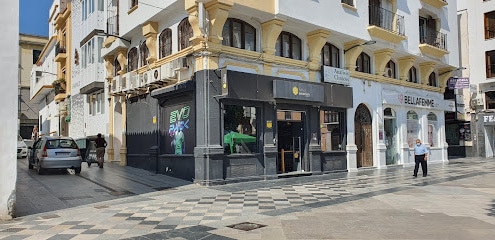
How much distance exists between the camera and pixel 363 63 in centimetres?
1997

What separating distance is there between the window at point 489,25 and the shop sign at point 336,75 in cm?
1725

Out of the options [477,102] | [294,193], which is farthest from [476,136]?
[294,193]

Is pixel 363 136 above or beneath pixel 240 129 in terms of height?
beneath

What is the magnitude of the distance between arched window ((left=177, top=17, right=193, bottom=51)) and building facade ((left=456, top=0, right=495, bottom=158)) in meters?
23.4

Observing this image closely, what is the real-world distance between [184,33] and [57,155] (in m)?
7.14

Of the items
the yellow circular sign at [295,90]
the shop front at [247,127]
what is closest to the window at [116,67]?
the shop front at [247,127]

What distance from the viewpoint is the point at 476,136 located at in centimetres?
2884

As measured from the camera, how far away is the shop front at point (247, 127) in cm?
1330

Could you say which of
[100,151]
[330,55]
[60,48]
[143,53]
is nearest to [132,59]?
[143,53]

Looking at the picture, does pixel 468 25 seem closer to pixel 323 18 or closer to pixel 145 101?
pixel 323 18

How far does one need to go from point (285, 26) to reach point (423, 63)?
1197 cm

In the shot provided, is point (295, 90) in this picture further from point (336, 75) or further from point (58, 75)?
point (58, 75)

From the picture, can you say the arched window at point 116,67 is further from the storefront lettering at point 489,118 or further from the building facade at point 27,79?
the building facade at point 27,79

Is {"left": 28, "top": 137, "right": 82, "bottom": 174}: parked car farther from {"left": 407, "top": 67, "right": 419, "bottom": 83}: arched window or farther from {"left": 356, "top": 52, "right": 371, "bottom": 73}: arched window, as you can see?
{"left": 407, "top": 67, "right": 419, "bottom": 83}: arched window
